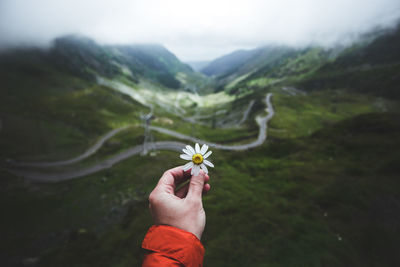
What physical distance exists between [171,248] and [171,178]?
1963mm

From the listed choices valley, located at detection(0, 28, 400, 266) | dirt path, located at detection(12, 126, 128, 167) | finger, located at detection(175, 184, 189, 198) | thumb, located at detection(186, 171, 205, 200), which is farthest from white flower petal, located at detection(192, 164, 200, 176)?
dirt path, located at detection(12, 126, 128, 167)

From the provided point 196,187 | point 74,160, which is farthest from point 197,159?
point 74,160

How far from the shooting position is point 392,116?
61406 mm

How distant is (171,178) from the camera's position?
17.8 feet

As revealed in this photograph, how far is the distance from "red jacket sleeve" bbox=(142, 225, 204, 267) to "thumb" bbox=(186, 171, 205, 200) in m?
0.97

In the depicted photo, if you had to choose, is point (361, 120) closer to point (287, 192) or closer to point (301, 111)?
point (287, 192)

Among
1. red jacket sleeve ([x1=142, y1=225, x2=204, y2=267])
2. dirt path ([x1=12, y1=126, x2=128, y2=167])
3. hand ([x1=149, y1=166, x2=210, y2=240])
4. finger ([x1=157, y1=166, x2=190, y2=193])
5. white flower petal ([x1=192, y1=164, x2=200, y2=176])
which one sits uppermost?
white flower petal ([x1=192, y1=164, x2=200, y2=176])

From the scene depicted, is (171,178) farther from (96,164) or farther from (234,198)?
(96,164)

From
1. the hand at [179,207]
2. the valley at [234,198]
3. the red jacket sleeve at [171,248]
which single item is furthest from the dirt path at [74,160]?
the red jacket sleeve at [171,248]

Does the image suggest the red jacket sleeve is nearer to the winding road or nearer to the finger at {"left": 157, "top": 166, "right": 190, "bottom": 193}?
the finger at {"left": 157, "top": 166, "right": 190, "bottom": 193}

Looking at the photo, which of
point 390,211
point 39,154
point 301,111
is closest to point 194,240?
point 390,211

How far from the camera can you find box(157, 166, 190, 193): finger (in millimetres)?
5123

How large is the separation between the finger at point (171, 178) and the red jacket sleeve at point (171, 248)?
43.0 inches

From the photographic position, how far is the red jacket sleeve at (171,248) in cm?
373
